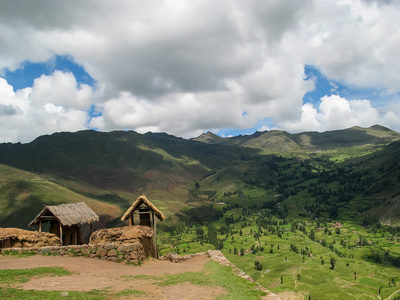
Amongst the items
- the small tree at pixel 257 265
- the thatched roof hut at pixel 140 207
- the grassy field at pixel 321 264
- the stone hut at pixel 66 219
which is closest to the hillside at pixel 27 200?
the grassy field at pixel 321 264

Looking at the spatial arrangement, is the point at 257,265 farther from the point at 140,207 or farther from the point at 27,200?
the point at 140,207

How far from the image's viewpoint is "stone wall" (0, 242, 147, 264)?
26.5 meters

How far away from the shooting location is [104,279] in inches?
811

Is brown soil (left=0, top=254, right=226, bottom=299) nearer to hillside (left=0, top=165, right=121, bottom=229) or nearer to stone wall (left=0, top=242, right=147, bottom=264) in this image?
stone wall (left=0, top=242, right=147, bottom=264)

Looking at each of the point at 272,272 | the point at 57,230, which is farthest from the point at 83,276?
the point at 272,272

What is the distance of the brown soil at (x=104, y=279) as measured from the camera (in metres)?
18.4

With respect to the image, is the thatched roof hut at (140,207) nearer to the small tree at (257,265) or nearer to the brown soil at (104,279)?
the brown soil at (104,279)

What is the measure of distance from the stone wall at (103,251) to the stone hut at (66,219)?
1139 cm

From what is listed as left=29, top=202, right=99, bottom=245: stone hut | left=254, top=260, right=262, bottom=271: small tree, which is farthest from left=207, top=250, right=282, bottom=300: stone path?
left=254, top=260, right=262, bottom=271: small tree

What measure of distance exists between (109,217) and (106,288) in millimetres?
167614

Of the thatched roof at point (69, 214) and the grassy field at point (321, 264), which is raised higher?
the thatched roof at point (69, 214)

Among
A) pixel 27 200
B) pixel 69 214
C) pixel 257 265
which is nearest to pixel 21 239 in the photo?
pixel 69 214

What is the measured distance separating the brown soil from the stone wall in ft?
2.50

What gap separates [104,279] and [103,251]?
6743mm
